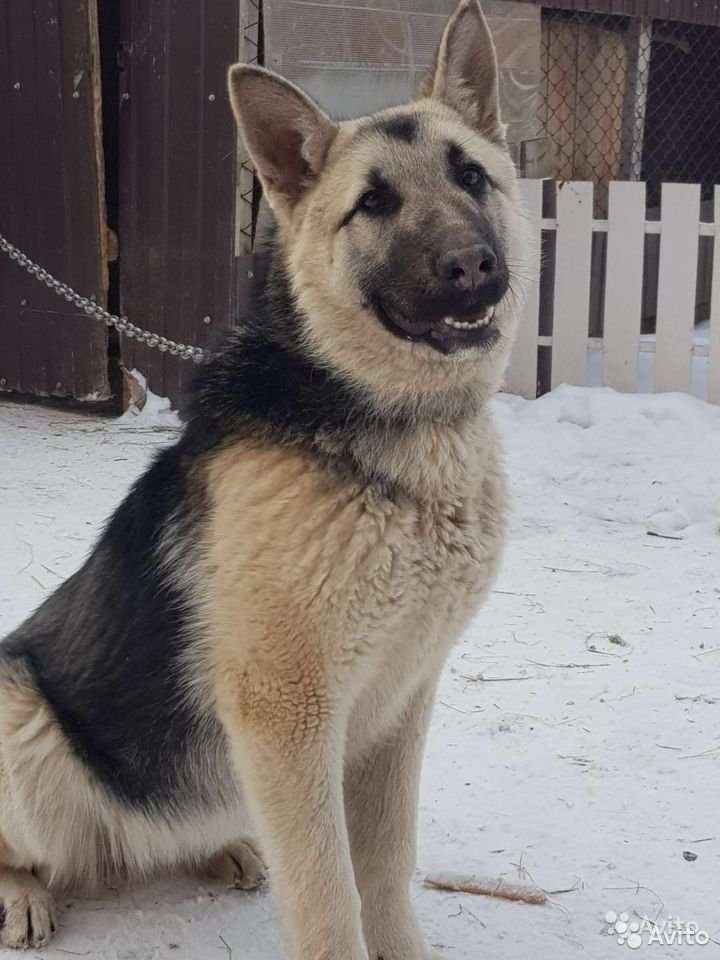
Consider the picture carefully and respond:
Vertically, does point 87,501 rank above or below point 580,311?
below

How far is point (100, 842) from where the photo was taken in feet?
9.36

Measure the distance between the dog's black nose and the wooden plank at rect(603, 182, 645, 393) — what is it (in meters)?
5.39

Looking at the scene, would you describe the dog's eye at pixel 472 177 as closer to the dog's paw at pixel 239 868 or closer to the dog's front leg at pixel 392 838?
the dog's front leg at pixel 392 838

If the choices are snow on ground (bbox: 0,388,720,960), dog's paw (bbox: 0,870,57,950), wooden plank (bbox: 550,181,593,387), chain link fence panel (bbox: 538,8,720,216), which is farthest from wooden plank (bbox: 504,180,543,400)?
dog's paw (bbox: 0,870,57,950)

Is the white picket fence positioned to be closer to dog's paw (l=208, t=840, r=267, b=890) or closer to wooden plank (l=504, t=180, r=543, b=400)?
wooden plank (l=504, t=180, r=543, b=400)

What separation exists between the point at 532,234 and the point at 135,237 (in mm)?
5227

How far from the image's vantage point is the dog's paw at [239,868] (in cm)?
306

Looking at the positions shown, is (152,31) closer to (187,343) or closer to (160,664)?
(187,343)

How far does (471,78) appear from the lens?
2.96 metres

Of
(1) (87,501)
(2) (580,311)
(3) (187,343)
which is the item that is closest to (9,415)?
(3) (187,343)

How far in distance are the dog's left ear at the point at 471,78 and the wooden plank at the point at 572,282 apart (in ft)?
15.7

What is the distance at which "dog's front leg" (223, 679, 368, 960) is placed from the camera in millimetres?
2361

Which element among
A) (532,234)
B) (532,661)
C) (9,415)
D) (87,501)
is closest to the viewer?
(532,234)

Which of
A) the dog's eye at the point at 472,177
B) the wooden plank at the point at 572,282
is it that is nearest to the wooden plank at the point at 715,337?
the wooden plank at the point at 572,282
